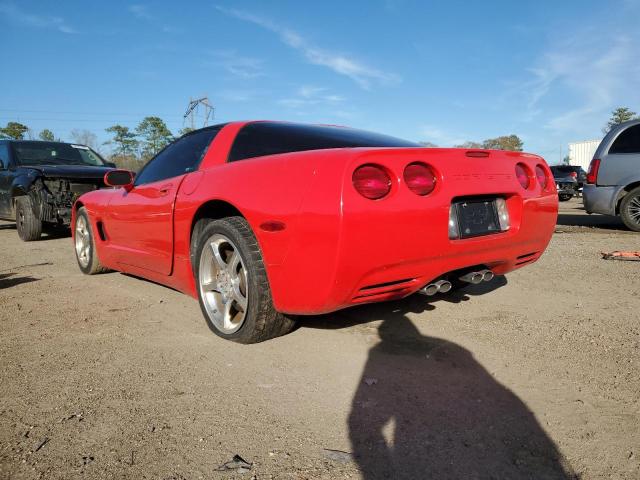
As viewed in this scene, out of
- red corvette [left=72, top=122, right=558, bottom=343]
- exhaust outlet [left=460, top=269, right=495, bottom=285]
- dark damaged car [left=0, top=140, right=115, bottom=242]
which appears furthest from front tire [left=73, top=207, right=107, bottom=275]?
exhaust outlet [left=460, top=269, right=495, bottom=285]

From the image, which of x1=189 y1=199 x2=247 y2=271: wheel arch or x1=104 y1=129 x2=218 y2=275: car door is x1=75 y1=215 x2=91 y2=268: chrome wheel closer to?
x1=104 y1=129 x2=218 y2=275: car door

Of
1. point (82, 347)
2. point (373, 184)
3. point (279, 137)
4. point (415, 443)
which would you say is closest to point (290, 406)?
point (415, 443)

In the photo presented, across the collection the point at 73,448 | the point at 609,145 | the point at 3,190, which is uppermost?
the point at 609,145

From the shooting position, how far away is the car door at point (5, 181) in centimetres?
765

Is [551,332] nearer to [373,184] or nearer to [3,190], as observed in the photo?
[373,184]

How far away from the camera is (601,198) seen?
7457mm

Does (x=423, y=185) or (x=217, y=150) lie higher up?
(x=217, y=150)

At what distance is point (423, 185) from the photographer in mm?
2201

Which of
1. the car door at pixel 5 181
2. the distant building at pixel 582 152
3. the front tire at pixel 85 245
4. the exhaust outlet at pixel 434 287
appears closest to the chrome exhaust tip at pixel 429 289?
the exhaust outlet at pixel 434 287

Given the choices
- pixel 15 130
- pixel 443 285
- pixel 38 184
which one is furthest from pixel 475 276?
pixel 15 130

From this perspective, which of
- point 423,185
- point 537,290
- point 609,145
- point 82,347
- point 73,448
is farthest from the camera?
point 609,145

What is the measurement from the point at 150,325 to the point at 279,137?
4.76 feet

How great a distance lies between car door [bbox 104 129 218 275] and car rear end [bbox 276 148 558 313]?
1347 millimetres

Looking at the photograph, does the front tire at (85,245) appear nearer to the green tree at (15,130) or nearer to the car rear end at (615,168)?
the car rear end at (615,168)
